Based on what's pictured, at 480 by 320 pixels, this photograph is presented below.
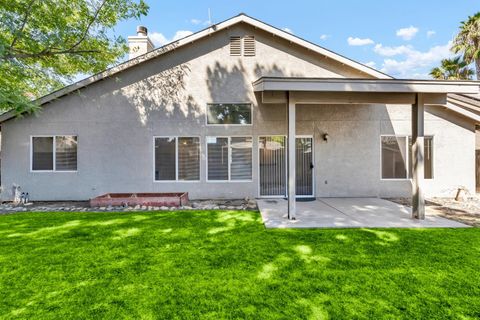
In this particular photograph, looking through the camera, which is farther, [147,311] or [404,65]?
[404,65]

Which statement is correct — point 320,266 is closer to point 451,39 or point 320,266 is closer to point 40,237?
point 40,237

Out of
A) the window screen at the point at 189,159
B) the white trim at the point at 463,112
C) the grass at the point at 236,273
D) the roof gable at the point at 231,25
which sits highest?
the roof gable at the point at 231,25

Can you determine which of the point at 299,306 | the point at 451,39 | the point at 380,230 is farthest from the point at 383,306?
the point at 451,39

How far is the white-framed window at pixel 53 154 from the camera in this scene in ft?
31.9

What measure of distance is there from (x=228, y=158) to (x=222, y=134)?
3.05 feet

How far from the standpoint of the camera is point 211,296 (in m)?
3.22

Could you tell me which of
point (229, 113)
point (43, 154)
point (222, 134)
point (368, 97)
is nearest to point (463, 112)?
point (368, 97)

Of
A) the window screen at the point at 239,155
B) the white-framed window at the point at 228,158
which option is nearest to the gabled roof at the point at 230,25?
the white-framed window at the point at 228,158

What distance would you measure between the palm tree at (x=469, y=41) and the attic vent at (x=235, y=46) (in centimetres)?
1657

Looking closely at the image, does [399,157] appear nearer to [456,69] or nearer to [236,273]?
[236,273]

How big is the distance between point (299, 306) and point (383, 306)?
0.96m

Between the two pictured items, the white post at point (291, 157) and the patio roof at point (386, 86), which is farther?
the white post at point (291, 157)

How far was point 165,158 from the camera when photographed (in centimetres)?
991

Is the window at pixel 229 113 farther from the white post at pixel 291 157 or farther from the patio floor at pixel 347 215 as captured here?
the white post at pixel 291 157
